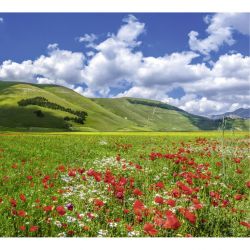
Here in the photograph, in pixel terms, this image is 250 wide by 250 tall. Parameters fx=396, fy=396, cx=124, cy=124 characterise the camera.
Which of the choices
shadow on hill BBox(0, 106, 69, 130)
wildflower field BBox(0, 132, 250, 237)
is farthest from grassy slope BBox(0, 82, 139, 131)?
wildflower field BBox(0, 132, 250, 237)

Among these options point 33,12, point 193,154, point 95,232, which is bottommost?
point 95,232

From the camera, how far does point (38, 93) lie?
18962cm

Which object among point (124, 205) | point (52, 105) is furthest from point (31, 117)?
point (124, 205)

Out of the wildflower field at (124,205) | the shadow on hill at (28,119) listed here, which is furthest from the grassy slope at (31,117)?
the wildflower field at (124,205)

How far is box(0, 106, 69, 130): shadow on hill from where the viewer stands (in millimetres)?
145125

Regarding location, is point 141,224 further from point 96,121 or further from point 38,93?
point 38,93

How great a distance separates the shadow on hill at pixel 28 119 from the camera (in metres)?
145

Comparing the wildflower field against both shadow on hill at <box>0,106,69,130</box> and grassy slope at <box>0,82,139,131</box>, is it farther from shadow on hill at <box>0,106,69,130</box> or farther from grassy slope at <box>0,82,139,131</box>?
shadow on hill at <box>0,106,69,130</box>

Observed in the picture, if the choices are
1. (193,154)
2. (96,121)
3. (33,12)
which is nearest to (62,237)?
(33,12)

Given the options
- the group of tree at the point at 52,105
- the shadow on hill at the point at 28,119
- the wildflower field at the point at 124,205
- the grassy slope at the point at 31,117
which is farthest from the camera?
the group of tree at the point at 52,105

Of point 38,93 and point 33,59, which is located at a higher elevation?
point 38,93

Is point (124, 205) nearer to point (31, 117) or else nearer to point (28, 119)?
point (28, 119)

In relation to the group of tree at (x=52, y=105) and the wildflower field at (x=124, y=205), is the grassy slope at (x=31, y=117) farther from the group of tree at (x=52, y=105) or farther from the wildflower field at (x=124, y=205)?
the wildflower field at (x=124, y=205)

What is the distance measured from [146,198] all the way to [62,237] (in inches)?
102
